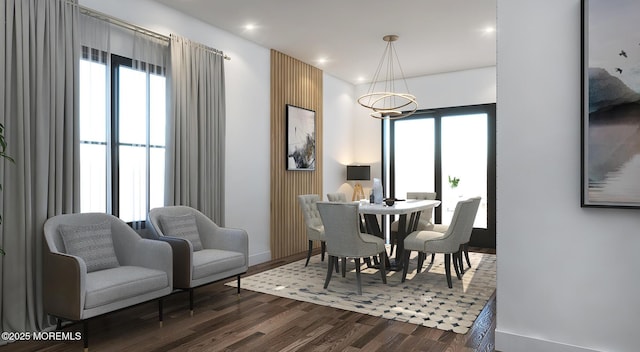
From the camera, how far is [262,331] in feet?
10.4

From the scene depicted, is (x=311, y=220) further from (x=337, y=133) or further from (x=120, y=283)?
(x=120, y=283)

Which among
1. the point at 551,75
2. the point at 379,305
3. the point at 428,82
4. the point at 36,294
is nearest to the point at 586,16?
the point at 551,75

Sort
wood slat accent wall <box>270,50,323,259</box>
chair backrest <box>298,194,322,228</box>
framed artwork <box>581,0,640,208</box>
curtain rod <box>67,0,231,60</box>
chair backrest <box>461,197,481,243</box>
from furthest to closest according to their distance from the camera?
wood slat accent wall <box>270,50,323,259</box>, chair backrest <box>298,194,322,228</box>, chair backrest <box>461,197,481,243</box>, curtain rod <box>67,0,231,60</box>, framed artwork <box>581,0,640,208</box>

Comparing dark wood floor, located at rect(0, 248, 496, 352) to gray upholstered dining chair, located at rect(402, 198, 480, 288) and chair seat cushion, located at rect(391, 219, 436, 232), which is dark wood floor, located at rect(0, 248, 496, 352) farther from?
chair seat cushion, located at rect(391, 219, 436, 232)

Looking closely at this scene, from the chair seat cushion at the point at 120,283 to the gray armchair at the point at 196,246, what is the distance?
273mm

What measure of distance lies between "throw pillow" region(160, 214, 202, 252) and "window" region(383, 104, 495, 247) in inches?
173

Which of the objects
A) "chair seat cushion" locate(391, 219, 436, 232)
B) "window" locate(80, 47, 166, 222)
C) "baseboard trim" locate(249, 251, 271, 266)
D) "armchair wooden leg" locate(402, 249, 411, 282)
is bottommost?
"baseboard trim" locate(249, 251, 271, 266)

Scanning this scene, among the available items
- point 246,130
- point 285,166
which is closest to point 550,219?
point 246,130

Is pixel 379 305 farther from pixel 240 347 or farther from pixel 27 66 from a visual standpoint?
pixel 27 66

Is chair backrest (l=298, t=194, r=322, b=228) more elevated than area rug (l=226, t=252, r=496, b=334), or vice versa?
chair backrest (l=298, t=194, r=322, b=228)

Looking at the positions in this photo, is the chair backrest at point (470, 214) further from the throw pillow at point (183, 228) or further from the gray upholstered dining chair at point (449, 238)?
the throw pillow at point (183, 228)

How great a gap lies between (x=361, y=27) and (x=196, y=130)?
2.30 meters

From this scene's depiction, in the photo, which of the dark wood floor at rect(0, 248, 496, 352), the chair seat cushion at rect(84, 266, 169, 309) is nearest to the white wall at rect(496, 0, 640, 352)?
the dark wood floor at rect(0, 248, 496, 352)

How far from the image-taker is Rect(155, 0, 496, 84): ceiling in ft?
14.1
